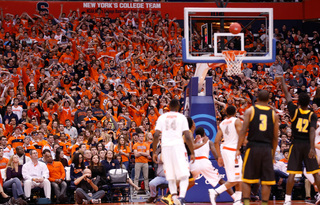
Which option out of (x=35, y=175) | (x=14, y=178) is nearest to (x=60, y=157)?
(x=35, y=175)

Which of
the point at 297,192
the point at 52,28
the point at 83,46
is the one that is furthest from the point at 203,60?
the point at 52,28

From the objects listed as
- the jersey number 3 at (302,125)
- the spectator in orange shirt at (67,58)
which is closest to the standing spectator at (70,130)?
the spectator in orange shirt at (67,58)

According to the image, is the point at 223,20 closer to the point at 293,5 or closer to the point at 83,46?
the point at 83,46

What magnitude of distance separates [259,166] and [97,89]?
1070 cm

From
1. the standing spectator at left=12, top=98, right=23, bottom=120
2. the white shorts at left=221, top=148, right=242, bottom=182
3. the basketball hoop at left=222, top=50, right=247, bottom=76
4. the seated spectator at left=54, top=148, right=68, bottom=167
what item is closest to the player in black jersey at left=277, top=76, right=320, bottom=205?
the white shorts at left=221, top=148, right=242, bottom=182

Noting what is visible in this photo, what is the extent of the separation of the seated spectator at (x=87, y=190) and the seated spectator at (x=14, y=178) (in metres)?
1.47

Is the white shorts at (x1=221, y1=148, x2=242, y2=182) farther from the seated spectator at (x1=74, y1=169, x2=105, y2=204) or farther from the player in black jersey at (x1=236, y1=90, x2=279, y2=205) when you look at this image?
the seated spectator at (x1=74, y1=169, x2=105, y2=204)

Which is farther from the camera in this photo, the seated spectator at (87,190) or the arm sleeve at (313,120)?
the seated spectator at (87,190)

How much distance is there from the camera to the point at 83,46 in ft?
71.9

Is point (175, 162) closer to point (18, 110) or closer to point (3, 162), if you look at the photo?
point (3, 162)

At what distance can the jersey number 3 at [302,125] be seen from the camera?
33.2ft

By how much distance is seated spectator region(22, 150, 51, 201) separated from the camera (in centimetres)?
1374

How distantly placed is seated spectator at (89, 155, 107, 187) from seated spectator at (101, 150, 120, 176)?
242mm

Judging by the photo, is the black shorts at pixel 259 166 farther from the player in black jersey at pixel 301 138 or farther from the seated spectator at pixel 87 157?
the seated spectator at pixel 87 157
